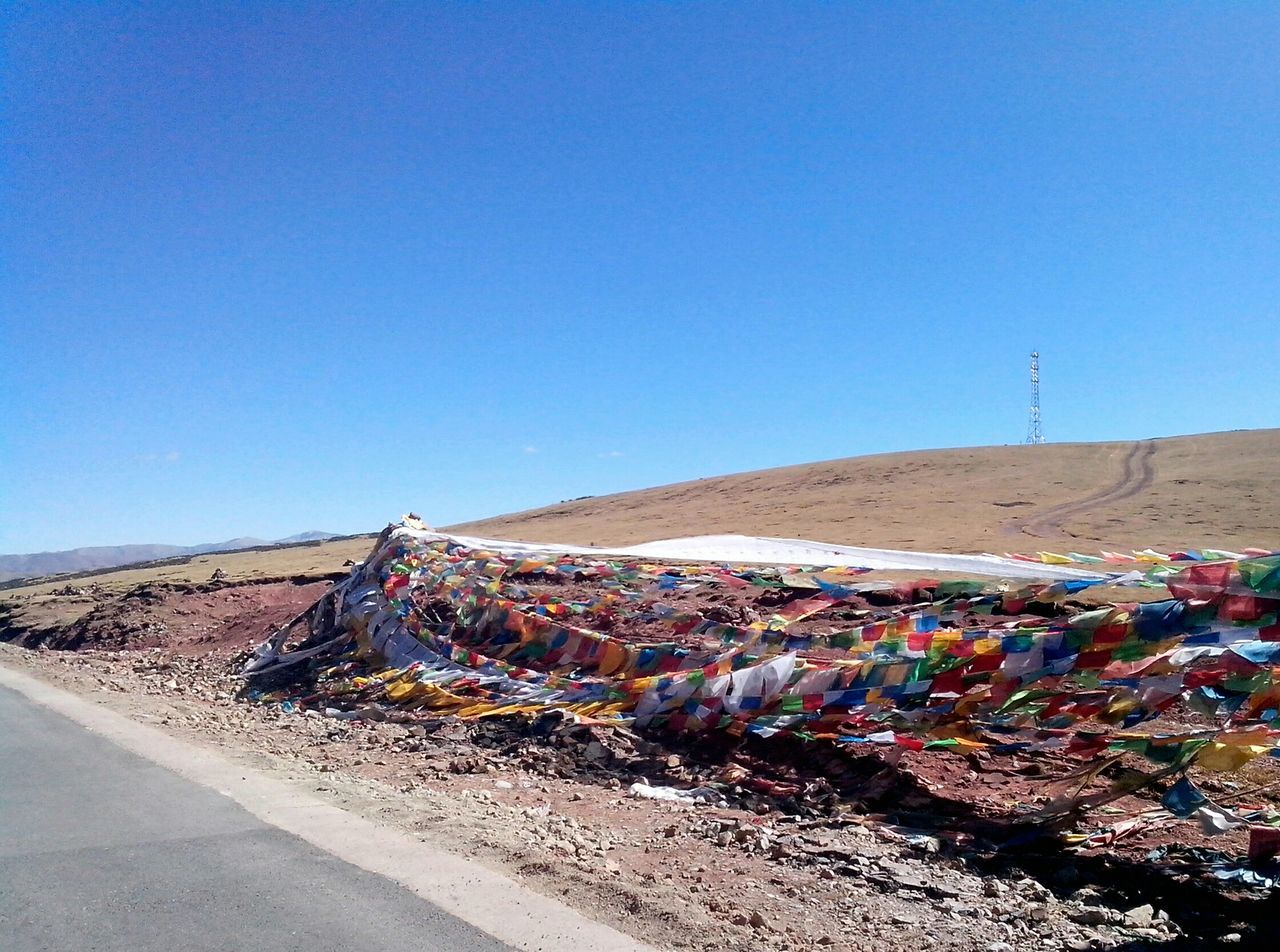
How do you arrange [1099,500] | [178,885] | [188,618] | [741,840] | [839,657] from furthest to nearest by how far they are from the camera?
[1099,500], [188,618], [839,657], [741,840], [178,885]

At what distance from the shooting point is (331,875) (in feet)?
14.9

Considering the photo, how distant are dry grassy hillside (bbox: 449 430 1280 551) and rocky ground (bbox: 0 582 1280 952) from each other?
14.3 m

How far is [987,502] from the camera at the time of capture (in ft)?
108

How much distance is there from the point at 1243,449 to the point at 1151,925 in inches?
1879

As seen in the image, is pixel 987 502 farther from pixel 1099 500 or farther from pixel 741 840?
pixel 741 840

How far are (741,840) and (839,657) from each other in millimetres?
1937

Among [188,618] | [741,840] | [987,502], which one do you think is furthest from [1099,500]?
[741,840]

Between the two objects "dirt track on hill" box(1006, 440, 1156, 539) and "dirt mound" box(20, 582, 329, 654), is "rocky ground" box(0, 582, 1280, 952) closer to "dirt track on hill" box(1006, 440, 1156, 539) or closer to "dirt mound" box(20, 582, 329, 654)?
"dirt mound" box(20, 582, 329, 654)

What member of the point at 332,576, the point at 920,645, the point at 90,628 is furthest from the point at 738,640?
the point at 90,628

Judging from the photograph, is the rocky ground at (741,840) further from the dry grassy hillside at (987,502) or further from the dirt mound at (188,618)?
the dry grassy hillside at (987,502)

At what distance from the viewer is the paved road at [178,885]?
3.84m

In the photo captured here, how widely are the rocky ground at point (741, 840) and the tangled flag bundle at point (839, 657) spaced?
1.20 ft

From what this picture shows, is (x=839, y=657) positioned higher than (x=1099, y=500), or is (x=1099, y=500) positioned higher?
(x=1099, y=500)

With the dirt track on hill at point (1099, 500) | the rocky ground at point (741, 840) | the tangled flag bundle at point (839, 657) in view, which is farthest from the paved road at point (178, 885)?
the dirt track on hill at point (1099, 500)
